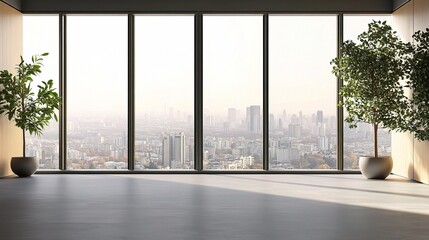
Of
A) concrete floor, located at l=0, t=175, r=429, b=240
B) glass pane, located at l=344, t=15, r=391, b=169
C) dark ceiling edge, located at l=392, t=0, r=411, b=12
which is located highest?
dark ceiling edge, located at l=392, t=0, r=411, b=12

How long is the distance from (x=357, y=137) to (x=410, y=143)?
133 centimetres

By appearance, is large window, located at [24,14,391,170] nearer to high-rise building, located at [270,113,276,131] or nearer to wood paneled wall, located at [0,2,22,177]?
high-rise building, located at [270,113,276,131]

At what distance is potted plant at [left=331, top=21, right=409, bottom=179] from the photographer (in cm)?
1060

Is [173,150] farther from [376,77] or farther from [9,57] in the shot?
[376,77]

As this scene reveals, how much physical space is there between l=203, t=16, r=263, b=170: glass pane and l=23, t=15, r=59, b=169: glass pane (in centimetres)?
283

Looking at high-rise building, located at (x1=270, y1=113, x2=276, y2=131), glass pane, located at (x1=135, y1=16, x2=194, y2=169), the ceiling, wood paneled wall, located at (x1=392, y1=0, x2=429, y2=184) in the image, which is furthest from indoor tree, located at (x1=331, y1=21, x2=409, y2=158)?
glass pane, located at (x1=135, y1=16, x2=194, y2=169)

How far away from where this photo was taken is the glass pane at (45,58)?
12383mm

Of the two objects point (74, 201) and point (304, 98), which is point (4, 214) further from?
point (304, 98)

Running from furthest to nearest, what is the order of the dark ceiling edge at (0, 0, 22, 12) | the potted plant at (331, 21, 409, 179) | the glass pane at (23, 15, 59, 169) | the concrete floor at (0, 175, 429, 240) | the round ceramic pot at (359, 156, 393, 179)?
1. the glass pane at (23, 15, 59, 169)
2. the dark ceiling edge at (0, 0, 22, 12)
3. the round ceramic pot at (359, 156, 393, 179)
4. the potted plant at (331, 21, 409, 179)
5. the concrete floor at (0, 175, 429, 240)

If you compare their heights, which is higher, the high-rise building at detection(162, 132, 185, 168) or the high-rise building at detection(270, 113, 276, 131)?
the high-rise building at detection(270, 113, 276, 131)

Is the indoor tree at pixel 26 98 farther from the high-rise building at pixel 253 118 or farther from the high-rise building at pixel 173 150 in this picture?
the high-rise building at pixel 253 118

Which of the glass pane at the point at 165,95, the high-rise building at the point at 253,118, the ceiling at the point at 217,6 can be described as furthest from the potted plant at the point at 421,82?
the glass pane at the point at 165,95

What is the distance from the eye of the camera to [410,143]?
11211 mm

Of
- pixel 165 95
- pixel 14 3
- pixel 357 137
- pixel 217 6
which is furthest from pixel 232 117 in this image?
pixel 14 3
